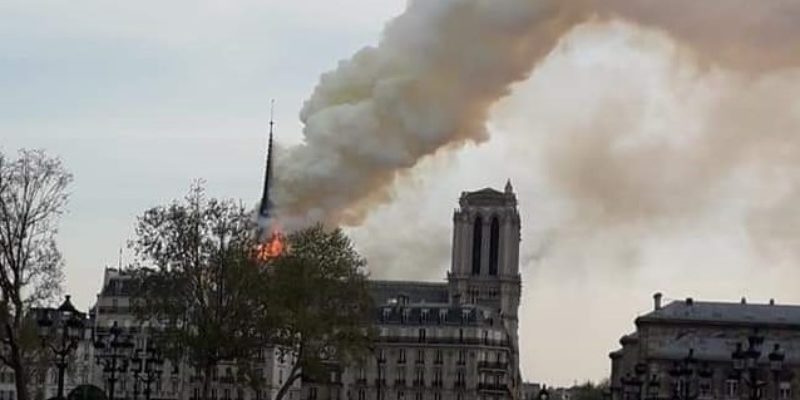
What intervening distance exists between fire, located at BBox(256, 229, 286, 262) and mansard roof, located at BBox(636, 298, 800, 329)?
64.8m

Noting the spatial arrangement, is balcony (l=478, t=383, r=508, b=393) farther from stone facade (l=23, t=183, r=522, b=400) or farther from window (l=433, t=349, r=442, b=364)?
window (l=433, t=349, r=442, b=364)

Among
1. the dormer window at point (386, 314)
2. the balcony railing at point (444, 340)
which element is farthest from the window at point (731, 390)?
the dormer window at point (386, 314)

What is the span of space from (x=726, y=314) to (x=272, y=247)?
219 feet

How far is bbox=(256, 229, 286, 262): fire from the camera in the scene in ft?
321

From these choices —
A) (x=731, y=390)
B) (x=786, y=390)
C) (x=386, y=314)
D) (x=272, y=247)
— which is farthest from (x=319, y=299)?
(x=386, y=314)

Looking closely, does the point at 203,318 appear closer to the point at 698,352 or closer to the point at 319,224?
the point at 319,224

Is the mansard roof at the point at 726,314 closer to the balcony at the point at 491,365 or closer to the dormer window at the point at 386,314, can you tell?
the balcony at the point at 491,365

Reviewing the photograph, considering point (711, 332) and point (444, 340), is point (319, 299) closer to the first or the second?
point (444, 340)

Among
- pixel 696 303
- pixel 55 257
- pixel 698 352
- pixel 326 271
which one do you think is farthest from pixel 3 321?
pixel 696 303

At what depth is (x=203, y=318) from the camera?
93188 mm

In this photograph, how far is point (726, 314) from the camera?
157500 millimetres

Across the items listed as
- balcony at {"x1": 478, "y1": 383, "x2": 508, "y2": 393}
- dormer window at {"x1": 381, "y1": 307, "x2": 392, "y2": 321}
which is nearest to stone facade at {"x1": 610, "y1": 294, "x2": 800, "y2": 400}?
balcony at {"x1": 478, "y1": 383, "x2": 508, "y2": 393}

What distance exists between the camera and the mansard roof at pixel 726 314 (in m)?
156

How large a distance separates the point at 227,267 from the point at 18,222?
53.2ft
